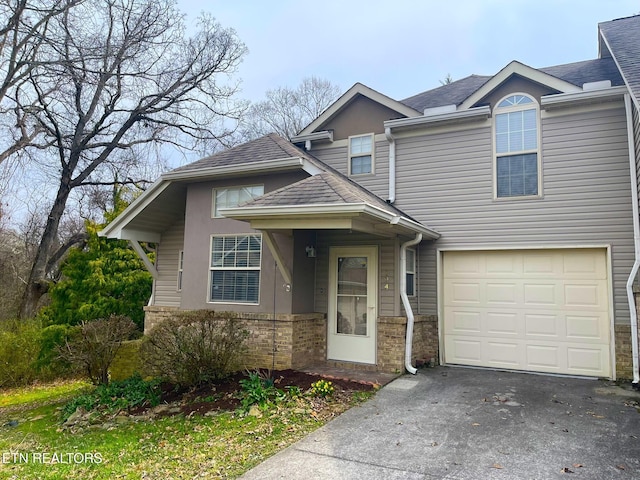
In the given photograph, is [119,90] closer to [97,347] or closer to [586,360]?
[97,347]

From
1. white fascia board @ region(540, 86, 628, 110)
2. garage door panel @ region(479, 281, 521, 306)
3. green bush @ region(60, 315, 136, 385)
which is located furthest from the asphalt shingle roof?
white fascia board @ region(540, 86, 628, 110)

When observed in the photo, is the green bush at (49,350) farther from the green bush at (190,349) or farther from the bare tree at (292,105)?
the bare tree at (292,105)

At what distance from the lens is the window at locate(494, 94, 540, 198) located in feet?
26.1

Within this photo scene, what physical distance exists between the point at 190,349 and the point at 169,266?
3.92 m

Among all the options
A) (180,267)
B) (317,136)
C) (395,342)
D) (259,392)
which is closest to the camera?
(259,392)

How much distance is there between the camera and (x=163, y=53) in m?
15.8

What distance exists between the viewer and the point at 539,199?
25.6ft

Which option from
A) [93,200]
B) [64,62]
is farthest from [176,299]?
[93,200]

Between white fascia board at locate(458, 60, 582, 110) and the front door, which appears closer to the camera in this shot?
white fascia board at locate(458, 60, 582, 110)

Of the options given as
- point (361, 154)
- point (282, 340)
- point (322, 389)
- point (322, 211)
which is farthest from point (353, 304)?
point (361, 154)

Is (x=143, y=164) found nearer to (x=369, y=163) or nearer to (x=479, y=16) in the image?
(x=369, y=163)

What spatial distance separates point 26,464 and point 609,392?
25.0 ft

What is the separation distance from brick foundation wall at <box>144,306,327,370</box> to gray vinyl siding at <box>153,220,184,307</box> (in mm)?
2744

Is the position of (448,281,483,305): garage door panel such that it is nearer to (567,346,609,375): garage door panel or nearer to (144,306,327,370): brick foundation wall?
(567,346,609,375): garage door panel
